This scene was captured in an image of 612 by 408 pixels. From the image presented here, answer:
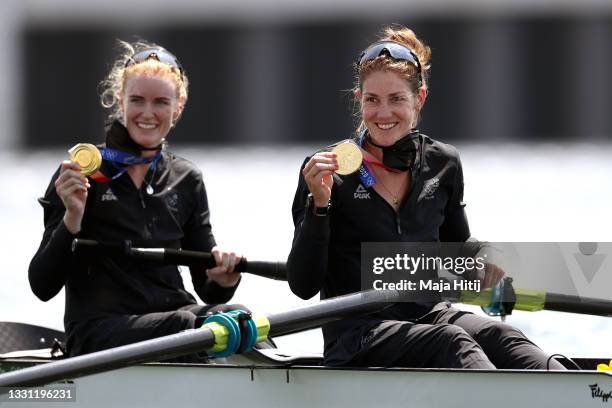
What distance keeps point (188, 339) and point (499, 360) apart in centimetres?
117

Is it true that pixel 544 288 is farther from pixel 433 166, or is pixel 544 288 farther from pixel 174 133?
pixel 174 133

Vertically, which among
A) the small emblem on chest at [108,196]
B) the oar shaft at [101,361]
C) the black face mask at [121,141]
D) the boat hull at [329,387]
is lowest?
the boat hull at [329,387]

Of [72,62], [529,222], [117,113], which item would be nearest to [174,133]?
[72,62]

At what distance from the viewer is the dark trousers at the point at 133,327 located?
5.77 m

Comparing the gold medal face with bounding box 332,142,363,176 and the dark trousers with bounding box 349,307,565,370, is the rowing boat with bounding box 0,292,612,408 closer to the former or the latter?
the dark trousers with bounding box 349,307,565,370

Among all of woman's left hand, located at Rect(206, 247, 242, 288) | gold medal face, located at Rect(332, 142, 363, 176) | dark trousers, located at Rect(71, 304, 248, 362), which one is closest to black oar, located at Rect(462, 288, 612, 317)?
gold medal face, located at Rect(332, 142, 363, 176)

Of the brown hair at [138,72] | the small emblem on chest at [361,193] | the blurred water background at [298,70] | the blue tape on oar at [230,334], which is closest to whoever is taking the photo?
the blue tape on oar at [230,334]

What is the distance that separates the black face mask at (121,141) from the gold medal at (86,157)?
1.06 ft

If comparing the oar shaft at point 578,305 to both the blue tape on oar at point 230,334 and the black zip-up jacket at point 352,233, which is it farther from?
the blue tape on oar at point 230,334

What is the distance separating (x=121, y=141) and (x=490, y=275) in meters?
1.71

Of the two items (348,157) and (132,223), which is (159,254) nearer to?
(132,223)

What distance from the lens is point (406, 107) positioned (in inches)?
213

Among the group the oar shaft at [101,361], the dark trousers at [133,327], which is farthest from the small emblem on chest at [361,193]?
the oar shaft at [101,361]

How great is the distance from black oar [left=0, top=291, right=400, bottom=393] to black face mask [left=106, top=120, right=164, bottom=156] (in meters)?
1.27
